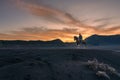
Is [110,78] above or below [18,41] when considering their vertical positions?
below

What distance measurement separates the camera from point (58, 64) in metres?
24.4

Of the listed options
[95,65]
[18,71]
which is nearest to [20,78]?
[18,71]

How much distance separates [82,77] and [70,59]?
6.29 metres

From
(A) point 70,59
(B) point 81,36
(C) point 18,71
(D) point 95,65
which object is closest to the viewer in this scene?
(C) point 18,71

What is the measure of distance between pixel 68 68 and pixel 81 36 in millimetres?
45268

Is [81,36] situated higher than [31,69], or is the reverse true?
[81,36]

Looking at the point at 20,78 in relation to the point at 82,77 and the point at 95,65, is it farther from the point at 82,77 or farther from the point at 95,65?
the point at 95,65

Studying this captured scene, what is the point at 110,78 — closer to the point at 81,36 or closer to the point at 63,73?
the point at 63,73

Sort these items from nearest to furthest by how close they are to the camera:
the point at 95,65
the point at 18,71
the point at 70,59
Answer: the point at 18,71
the point at 95,65
the point at 70,59

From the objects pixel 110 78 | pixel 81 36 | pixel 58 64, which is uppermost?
pixel 81 36

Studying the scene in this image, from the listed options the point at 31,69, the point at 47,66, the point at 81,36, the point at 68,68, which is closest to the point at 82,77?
the point at 68,68

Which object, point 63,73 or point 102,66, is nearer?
point 63,73

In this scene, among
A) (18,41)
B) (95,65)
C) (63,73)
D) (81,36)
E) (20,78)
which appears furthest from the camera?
(18,41)

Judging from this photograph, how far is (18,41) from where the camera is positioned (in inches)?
5118
